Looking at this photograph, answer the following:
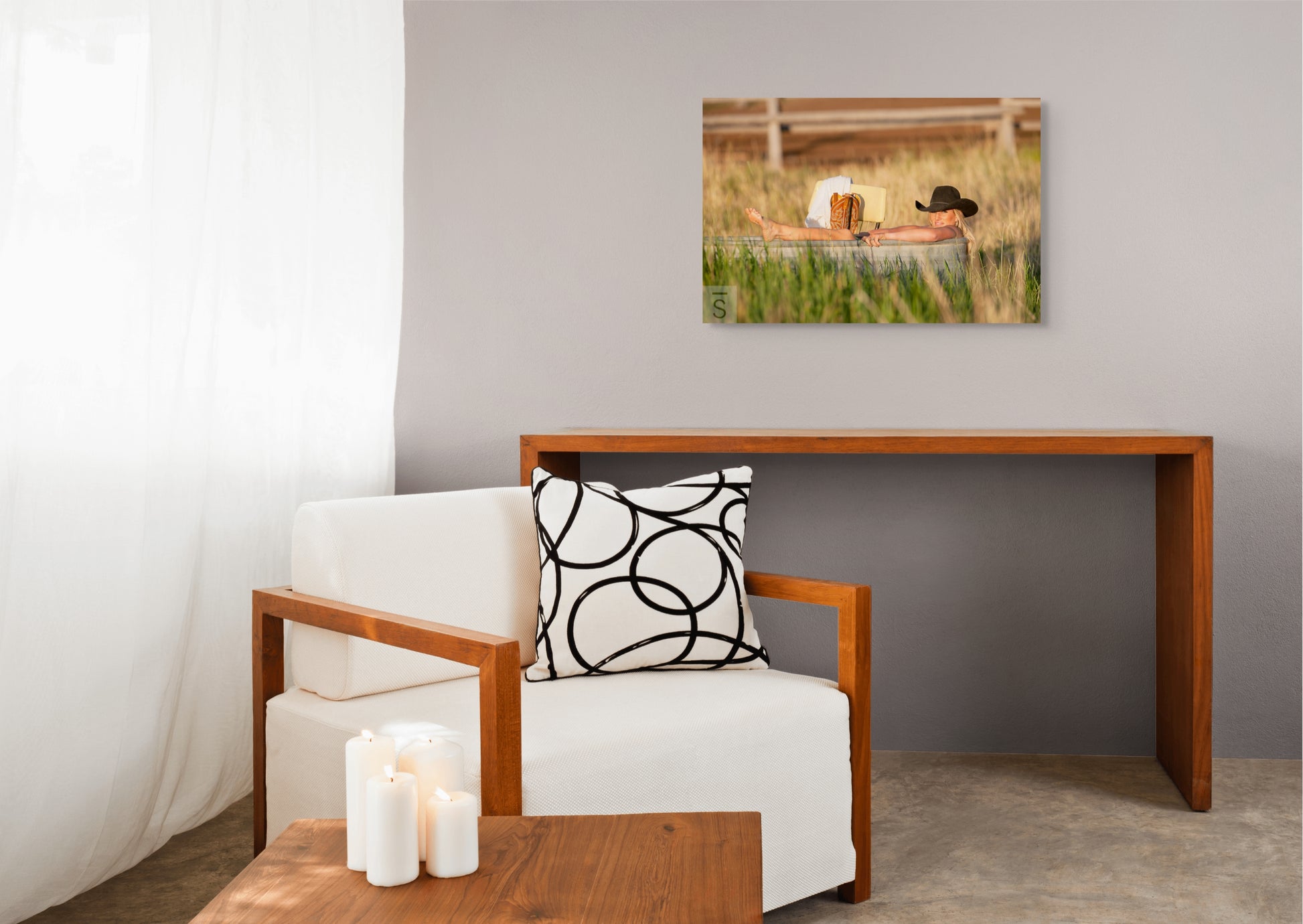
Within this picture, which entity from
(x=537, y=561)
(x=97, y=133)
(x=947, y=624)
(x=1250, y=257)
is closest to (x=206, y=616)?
(x=537, y=561)

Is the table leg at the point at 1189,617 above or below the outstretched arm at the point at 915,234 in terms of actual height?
below

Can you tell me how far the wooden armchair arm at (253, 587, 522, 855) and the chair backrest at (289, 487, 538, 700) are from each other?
50mm

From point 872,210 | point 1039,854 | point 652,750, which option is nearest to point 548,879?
point 652,750

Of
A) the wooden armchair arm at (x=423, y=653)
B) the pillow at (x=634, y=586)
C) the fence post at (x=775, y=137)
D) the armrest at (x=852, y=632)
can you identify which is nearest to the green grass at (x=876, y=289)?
the fence post at (x=775, y=137)

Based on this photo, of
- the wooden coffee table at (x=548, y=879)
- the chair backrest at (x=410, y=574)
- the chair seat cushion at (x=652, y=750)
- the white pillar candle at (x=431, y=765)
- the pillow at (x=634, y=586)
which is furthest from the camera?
the pillow at (x=634, y=586)

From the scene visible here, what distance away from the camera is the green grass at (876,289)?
2.65 metres

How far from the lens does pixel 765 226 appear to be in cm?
269

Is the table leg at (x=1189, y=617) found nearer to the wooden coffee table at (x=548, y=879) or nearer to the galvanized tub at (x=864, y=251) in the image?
the galvanized tub at (x=864, y=251)

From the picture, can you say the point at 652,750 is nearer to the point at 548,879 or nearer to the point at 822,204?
the point at 548,879

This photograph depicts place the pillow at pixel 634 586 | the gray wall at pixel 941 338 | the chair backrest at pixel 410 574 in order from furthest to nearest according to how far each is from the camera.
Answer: the gray wall at pixel 941 338
the pillow at pixel 634 586
the chair backrest at pixel 410 574

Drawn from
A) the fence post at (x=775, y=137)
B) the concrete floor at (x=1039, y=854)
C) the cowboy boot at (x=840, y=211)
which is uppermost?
the fence post at (x=775, y=137)

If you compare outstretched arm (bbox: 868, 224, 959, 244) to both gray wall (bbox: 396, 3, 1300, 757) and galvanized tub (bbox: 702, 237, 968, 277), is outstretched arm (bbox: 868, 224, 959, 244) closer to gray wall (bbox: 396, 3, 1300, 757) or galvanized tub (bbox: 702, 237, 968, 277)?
galvanized tub (bbox: 702, 237, 968, 277)

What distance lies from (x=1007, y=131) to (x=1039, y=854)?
171 centimetres

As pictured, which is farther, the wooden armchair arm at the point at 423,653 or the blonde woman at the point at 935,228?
the blonde woman at the point at 935,228
